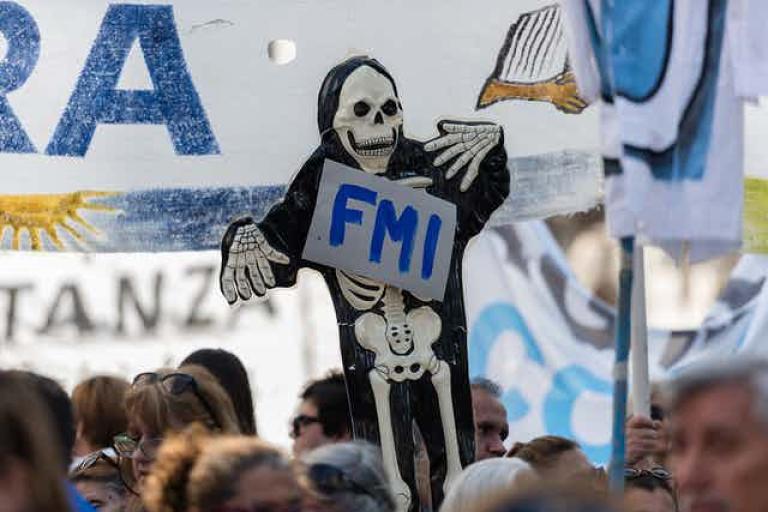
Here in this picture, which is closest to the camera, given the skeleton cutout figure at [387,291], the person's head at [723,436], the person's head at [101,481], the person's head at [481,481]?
the person's head at [723,436]

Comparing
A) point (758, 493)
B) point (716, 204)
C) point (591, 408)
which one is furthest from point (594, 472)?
point (758, 493)

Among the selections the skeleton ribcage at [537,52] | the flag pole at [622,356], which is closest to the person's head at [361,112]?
the skeleton ribcage at [537,52]

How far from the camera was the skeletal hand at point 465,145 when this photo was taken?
Answer: 23.5 feet

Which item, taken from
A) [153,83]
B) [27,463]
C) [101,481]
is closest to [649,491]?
[101,481]

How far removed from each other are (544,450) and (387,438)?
3.17 ft

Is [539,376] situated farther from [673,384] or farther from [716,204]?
[673,384]

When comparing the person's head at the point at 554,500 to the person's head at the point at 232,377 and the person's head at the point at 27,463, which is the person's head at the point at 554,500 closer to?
the person's head at the point at 27,463

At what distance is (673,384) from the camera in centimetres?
352

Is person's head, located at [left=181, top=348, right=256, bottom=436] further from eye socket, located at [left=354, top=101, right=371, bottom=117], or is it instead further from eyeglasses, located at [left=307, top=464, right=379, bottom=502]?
eyeglasses, located at [left=307, top=464, right=379, bottom=502]

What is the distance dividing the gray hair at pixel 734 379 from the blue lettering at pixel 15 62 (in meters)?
4.53

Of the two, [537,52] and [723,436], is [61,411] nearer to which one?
[723,436]

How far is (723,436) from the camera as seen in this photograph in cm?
335

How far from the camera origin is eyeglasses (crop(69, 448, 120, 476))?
596cm

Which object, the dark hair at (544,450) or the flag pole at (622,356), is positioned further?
the dark hair at (544,450)
